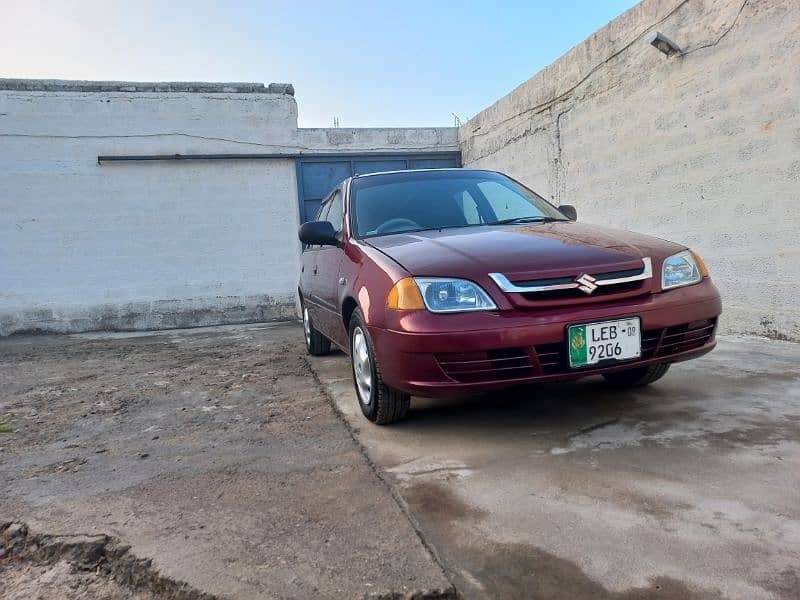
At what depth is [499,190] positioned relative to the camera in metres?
3.91

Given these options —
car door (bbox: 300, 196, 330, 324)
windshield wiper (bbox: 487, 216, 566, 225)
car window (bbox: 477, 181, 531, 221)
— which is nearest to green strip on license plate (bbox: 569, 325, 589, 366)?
windshield wiper (bbox: 487, 216, 566, 225)

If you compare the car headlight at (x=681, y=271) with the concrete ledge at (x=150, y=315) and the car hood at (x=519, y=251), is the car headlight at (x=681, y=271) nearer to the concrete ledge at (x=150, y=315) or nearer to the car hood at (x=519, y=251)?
the car hood at (x=519, y=251)

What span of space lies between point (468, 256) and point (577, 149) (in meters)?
4.81

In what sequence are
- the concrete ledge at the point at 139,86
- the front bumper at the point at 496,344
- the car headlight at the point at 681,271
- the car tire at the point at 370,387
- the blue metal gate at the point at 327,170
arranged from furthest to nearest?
the blue metal gate at the point at 327,170, the concrete ledge at the point at 139,86, the car tire at the point at 370,387, the car headlight at the point at 681,271, the front bumper at the point at 496,344

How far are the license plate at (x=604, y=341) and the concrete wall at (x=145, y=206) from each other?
754 centimetres

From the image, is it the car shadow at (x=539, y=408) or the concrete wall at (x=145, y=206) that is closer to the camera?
the car shadow at (x=539, y=408)

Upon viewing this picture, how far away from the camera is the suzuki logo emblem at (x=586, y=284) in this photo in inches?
98.1

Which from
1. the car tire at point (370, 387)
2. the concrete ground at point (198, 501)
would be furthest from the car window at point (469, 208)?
the concrete ground at point (198, 501)

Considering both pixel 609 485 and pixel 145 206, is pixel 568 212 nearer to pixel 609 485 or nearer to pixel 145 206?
pixel 609 485

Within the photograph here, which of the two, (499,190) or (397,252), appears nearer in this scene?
(397,252)

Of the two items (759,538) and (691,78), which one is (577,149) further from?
(759,538)

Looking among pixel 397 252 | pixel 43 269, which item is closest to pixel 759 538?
pixel 397 252

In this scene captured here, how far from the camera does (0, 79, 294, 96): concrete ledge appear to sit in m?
8.48

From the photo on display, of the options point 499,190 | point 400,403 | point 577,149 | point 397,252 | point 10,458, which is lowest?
point 10,458
